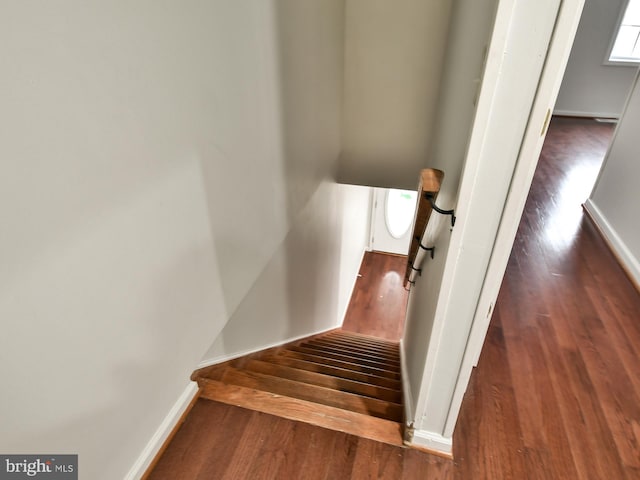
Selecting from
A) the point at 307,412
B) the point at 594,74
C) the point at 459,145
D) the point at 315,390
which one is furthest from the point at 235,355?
the point at 594,74

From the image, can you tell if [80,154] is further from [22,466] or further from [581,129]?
[581,129]

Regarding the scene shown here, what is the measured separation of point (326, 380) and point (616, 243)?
220 cm

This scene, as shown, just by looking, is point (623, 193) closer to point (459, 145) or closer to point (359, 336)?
point (459, 145)

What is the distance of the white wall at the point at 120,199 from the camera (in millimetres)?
755

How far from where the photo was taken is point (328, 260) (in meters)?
3.53

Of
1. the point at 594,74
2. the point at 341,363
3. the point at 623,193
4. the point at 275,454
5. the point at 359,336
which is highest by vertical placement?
the point at 594,74

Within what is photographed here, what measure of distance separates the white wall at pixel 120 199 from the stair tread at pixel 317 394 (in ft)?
1.08

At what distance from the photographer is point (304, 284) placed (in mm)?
2920

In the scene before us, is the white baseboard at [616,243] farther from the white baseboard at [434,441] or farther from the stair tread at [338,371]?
the white baseboard at [434,441]

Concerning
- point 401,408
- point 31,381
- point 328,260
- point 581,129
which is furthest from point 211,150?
point 581,129

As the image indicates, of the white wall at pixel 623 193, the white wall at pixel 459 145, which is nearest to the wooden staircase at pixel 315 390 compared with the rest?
the white wall at pixel 459 145

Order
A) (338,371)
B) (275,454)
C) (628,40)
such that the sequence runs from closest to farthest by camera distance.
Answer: (275,454) → (338,371) → (628,40)

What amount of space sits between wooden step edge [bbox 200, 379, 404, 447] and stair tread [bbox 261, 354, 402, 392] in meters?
0.68

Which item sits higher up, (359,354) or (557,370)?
(557,370)
